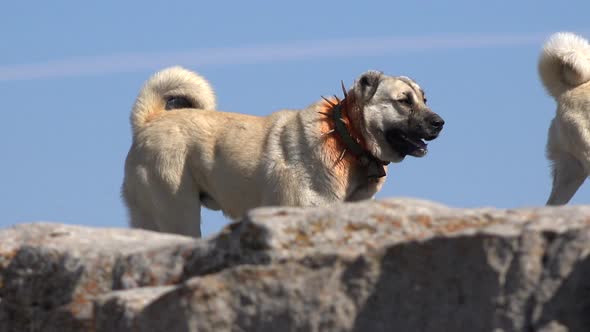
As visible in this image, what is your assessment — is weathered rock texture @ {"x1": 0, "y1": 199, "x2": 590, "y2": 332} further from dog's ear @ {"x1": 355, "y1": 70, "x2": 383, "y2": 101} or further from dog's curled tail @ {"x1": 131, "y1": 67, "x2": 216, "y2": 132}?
dog's curled tail @ {"x1": 131, "y1": 67, "x2": 216, "y2": 132}

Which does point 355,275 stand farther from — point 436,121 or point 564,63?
point 564,63

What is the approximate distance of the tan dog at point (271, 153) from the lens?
9891mm

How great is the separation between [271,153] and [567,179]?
392 cm

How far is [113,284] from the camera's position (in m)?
4.54

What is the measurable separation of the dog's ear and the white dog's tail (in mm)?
3026

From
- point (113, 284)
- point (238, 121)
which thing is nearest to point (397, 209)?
point (113, 284)

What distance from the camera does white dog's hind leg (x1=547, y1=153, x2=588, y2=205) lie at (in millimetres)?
12672

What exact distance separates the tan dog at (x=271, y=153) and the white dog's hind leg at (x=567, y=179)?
2468 mm

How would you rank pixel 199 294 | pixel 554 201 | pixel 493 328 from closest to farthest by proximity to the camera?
1. pixel 493 328
2. pixel 199 294
3. pixel 554 201

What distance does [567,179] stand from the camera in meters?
12.7

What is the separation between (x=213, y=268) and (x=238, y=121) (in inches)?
252

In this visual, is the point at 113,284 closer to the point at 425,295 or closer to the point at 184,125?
the point at 425,295

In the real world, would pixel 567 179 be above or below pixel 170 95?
below

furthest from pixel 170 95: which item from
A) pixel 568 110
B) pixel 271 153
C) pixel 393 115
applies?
pixel 568 110
